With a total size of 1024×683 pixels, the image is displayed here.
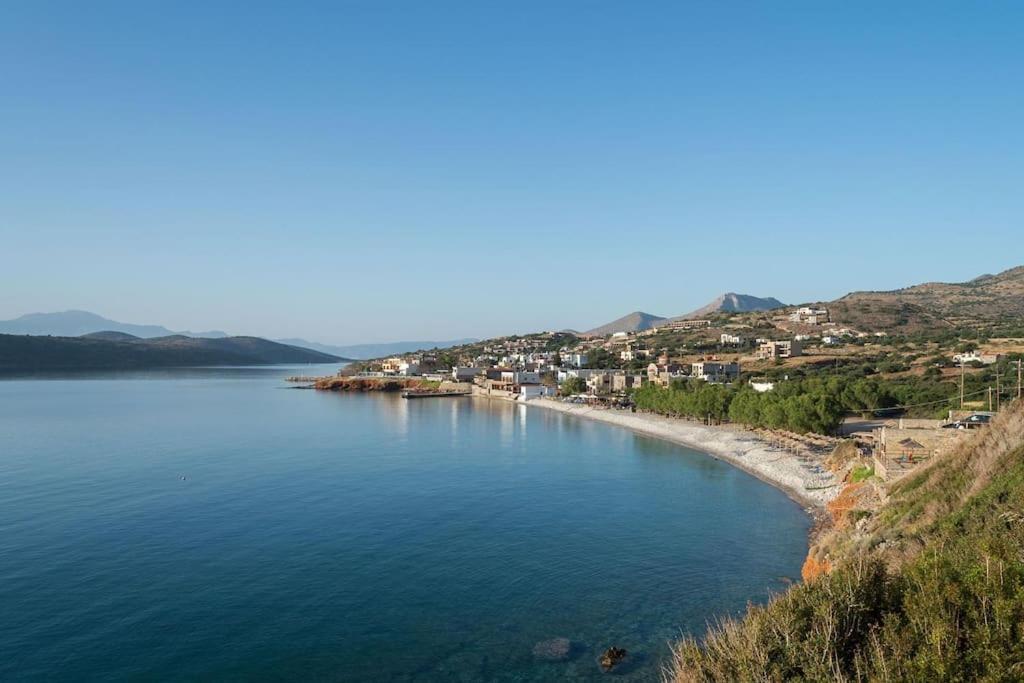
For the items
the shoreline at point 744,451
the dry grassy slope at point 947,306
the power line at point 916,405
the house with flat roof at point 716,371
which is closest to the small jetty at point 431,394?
the shoreline at point 744,451

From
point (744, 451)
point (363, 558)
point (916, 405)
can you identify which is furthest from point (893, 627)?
point (916, 405)

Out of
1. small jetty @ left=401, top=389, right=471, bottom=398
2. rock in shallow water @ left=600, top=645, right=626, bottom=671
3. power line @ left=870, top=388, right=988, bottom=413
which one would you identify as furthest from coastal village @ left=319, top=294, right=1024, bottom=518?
rock in shallow water @ left=600, top=645, right=626, bottom=671

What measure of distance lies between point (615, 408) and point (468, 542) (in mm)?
56711

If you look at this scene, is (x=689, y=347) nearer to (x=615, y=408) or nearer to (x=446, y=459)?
(x=615, y=408)

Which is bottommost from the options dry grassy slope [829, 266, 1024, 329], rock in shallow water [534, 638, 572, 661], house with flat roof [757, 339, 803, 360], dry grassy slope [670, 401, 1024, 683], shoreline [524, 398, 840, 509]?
rock in shallow water [534, 638, 572, 661]

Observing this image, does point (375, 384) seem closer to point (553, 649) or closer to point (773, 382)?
point (773, 382)

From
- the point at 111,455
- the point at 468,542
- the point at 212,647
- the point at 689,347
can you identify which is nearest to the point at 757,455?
the point at 468,542

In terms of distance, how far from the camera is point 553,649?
17.2 meters

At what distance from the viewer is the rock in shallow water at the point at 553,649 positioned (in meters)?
16.8

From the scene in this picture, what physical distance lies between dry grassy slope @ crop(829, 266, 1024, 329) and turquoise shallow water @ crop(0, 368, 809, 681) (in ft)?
259

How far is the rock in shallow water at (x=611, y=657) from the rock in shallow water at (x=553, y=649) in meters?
0.93

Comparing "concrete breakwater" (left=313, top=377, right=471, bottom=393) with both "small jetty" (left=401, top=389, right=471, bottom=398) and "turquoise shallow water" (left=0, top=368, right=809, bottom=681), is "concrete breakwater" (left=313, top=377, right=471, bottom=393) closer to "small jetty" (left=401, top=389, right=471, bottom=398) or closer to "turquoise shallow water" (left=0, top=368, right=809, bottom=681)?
"small jetty" (left=401, top=389, right=471, bottom=398)

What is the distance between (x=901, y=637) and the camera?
26.2 feet

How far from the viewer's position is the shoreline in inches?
1356
